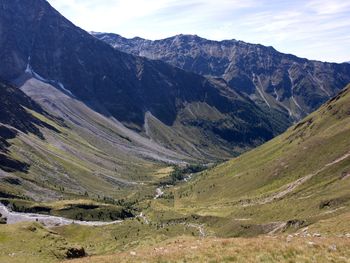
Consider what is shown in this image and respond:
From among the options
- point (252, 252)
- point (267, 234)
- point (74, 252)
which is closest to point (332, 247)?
point (252, 252)

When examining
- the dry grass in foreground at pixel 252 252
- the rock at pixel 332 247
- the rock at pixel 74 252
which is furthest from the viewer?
the rock at pixel 74 252

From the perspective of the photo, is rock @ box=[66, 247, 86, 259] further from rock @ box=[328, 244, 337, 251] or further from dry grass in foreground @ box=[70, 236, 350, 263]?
rock @ box=[328, 244, 337, 251]

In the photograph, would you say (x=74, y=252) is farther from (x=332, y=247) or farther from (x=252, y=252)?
(x=332, y=247)

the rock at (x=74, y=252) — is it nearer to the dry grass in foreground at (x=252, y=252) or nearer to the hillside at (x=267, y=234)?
the hillside at (x=267, y=234)

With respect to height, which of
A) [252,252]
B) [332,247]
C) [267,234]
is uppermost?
[332,247]

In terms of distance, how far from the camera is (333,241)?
36.1m

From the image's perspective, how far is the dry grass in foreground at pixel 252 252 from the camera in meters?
32.8

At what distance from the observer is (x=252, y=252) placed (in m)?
34.0

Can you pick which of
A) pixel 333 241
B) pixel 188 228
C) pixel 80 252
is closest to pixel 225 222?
pixel 188 228

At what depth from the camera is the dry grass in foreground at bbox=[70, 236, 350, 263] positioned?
32.8 m

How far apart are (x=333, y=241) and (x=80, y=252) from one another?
3317 centimetres

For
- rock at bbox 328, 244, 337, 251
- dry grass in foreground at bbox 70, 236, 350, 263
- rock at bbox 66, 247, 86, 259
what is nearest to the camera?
dry grass in foreground at bbox 70, 236, 350, 263

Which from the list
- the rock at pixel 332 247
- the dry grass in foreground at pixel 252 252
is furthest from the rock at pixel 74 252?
the rock at pixel 332 247

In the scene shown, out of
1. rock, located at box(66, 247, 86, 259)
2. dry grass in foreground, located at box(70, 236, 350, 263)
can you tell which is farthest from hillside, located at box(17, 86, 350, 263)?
rock, located at box(66, 247, 86, 259)
